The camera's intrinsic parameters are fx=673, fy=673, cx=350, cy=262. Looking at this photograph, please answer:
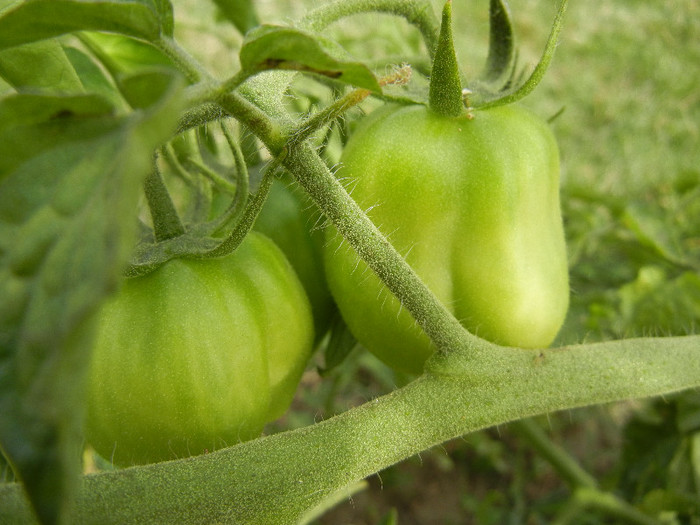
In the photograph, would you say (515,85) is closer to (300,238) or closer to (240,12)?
(300,238)

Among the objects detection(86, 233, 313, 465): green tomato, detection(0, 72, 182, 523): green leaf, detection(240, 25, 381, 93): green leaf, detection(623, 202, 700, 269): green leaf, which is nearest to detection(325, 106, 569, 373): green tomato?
detection(86, 233, 313, 465): green tomato

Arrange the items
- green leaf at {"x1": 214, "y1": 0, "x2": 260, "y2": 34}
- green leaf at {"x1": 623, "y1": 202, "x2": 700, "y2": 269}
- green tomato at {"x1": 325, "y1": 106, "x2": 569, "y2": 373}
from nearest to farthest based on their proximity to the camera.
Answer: green tomato at {"x1": 325, "y1": 106, "x2": 569, "y2": 373}, green leaf at {"x1": 214, "y1": 0, "x2": 260, "y2": 34}, green leaf at {"x1": 623, "y1": 202, "x2": 700, "y2": 269}

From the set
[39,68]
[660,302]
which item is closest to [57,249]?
[39,68]

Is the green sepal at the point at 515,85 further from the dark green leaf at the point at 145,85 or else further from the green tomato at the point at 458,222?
the dark green leaf at the point at 145,85

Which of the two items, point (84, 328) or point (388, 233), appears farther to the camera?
point (388, 233)

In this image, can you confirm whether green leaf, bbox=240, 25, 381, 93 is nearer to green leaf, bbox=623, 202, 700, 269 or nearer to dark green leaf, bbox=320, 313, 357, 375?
dark green leaf, bbox=320, 313, 357, 375

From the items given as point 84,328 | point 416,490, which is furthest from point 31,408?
point 416,490

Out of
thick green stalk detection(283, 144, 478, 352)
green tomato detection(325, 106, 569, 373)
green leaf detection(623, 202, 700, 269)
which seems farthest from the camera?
green leaf detection(623, 202, 700, 269)

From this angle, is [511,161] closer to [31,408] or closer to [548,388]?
[548,388]
